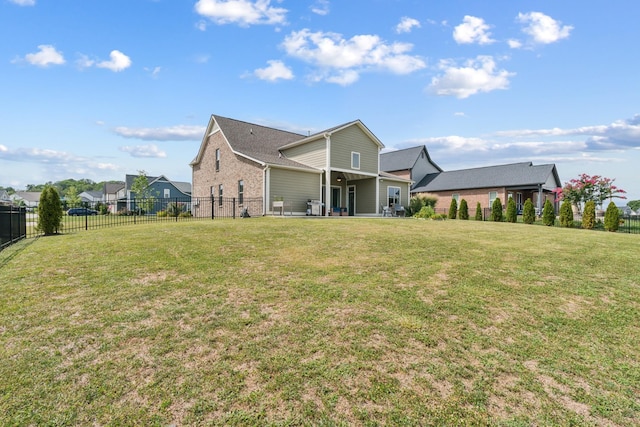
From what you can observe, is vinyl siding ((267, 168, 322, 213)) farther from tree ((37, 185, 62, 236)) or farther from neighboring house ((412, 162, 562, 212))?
neighboring house ((412, 162, 562, 212))

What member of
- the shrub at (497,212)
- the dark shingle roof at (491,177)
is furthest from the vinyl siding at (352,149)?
the dark shingle roof at (491,177)

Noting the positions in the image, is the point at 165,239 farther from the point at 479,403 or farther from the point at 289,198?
Result: the point at 289,198

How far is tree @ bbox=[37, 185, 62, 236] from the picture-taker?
1153 cm

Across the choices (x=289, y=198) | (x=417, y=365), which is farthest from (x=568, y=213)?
(x=417, y=365)

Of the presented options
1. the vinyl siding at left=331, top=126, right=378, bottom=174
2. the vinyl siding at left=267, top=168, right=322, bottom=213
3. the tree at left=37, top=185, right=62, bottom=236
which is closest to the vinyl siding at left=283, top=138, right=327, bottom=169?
the vinyl siding at left=331, top=126, right=378, bottom=174

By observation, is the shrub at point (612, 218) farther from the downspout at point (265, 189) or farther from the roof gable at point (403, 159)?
the roof gable at point (403, 159)

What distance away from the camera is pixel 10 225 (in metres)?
9.98

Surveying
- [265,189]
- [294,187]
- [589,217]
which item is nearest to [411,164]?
[589,217]

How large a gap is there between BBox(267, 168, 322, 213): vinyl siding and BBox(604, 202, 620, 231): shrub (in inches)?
614

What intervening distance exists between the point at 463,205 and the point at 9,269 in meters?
22.9

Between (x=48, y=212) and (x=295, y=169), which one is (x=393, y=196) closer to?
(x=295, y=169)

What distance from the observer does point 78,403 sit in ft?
9.02

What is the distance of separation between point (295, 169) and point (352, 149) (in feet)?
15.4

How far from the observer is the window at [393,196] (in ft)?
80.7
